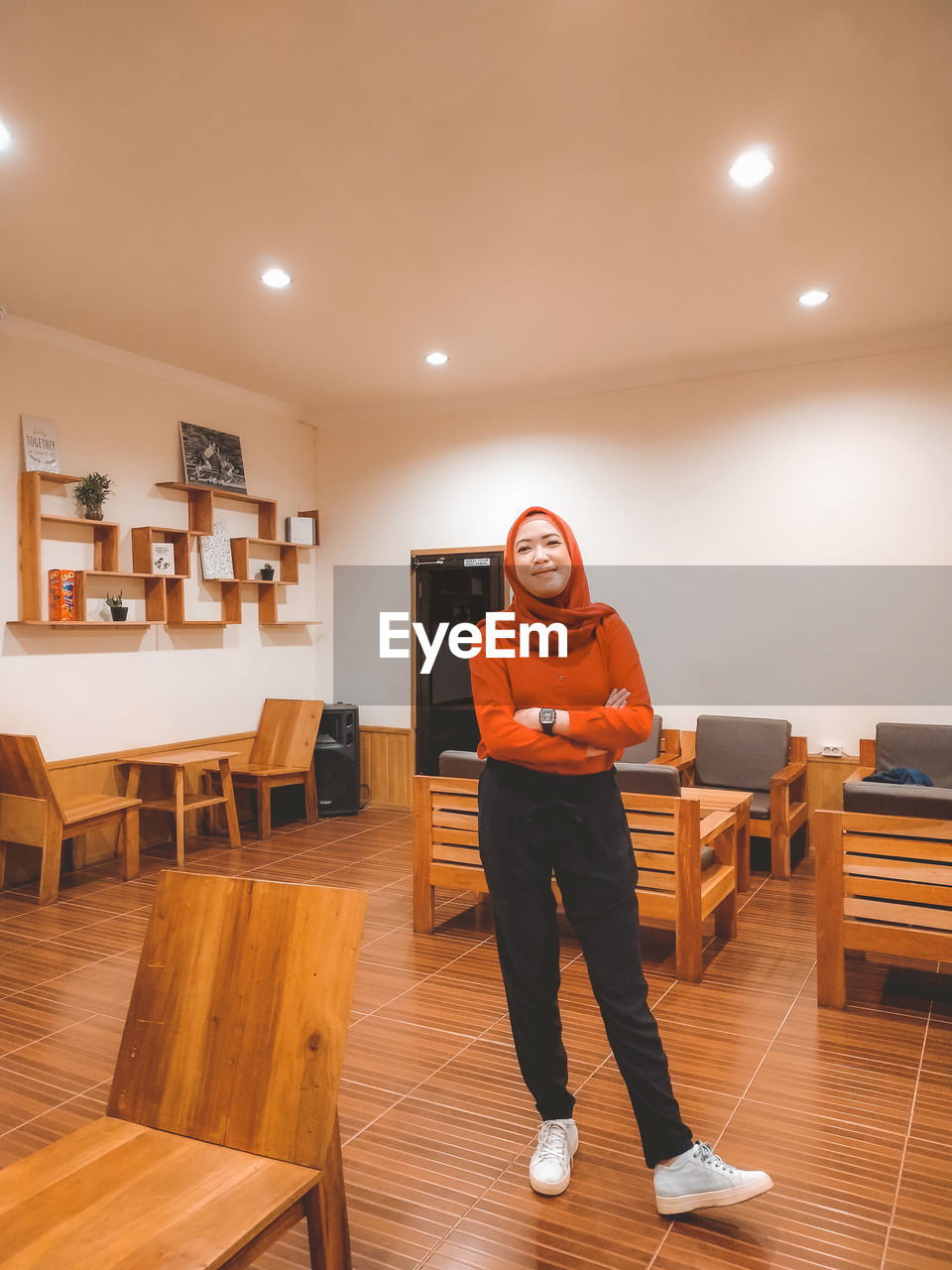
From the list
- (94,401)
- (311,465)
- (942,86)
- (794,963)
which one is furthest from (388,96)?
(311,465)

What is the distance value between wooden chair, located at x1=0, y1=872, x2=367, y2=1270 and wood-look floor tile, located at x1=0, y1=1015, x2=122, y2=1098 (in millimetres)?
1555

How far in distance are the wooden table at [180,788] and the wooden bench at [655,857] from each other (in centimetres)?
199

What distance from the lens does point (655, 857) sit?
3.89 meters

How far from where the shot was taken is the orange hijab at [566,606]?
91.2 inches

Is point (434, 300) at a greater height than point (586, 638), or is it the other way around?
point (434, 300)

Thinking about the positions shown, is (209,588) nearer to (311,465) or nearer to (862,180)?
(311,465)

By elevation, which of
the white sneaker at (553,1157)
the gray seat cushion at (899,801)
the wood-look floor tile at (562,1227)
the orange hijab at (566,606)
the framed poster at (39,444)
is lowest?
the wood-look floor tile at (562,1227)

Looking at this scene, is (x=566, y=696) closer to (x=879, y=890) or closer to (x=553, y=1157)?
(x=553, y=1157)

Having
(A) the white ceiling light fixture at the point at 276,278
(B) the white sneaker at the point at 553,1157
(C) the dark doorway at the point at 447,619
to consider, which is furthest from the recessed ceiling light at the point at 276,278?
(B) the white sneaker at the point at 553,1157

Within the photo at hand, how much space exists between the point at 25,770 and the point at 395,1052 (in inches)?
115

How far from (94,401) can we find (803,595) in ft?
15.8

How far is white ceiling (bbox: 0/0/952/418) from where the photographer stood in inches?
111

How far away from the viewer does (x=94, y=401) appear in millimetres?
5840

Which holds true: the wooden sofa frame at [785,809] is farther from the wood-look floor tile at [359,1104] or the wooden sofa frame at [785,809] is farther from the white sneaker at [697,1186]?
the white sneaker at [697,1186]
